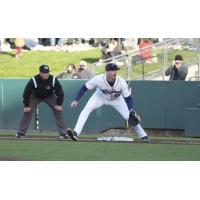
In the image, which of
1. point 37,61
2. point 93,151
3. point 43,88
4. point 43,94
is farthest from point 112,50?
point 93,151

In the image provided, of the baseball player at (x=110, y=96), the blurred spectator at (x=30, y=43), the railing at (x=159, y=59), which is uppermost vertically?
the blurred spectator at (x=30, y=43)

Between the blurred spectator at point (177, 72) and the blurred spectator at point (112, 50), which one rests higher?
the blurred spectator at point (112, 50)

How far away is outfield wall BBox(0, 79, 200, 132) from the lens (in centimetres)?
2316

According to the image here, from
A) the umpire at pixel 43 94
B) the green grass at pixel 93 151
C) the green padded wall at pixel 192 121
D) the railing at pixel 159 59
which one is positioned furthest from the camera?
the railing at pixel 159 59

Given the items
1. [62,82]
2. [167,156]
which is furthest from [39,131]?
[167,156]

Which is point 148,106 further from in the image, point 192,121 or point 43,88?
point 43,88

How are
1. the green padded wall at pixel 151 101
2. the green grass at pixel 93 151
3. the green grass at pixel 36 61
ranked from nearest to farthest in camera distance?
the green grass at pixel 93 151 < the green padded wall at pixel 151 101 < the green grass at pixel 36 61

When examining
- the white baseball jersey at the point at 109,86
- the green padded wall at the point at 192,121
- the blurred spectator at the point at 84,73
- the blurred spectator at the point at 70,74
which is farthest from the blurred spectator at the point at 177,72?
the white baseball jersey at the point at 109,86

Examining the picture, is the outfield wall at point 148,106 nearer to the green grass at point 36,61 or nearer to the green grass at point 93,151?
the green grass at point 93,151

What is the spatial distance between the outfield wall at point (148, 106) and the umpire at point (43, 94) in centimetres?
500

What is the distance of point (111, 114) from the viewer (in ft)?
78.4

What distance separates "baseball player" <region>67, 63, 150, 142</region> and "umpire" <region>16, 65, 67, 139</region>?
0.75 m

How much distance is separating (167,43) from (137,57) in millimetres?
1034

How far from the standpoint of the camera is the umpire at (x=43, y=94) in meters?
18.4
